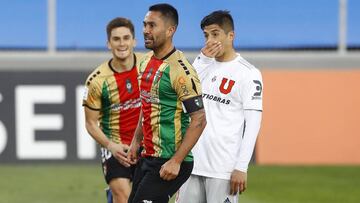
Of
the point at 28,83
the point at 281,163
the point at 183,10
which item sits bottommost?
the point at 281,163

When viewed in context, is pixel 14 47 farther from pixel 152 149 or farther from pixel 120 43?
pixel 152 149

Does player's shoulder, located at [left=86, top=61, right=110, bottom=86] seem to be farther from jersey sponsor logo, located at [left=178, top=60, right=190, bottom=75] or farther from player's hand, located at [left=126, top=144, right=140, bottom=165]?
jersey sponsor logo, located at [left=178, top=60, right=190, bottom=75]

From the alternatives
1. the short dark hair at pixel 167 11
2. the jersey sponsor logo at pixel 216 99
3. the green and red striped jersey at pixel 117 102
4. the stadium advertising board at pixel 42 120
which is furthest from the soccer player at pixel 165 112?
the stadium advertising board at pixel 42 120

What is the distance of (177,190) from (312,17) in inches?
417

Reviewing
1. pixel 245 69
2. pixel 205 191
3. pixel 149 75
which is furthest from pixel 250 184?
pixel 149 75

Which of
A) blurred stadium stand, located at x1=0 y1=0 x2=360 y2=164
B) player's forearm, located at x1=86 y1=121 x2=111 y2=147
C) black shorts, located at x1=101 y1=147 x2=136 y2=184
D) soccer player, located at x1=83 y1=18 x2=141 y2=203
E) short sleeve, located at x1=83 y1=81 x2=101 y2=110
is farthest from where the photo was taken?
blurred stadium stand, located at x1=0 y1=0 x2=360 y2=164

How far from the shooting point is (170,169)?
7.47 m

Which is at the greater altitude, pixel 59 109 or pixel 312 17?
pixel 312 17

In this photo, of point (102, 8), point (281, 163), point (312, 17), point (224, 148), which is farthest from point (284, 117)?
point (224, 148)

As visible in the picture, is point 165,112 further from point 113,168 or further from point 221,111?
point 113,168

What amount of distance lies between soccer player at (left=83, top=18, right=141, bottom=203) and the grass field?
2.86 m

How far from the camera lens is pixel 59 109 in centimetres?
1647

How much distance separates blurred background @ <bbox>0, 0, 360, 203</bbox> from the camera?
16359 millimetres

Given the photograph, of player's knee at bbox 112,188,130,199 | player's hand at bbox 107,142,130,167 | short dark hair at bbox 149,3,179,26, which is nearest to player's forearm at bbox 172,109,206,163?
short dark hair at bbox 149,3,179,26
